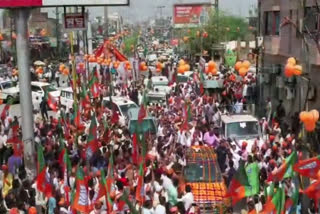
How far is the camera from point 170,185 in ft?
37.3

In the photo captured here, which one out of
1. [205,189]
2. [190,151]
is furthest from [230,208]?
[190,151]

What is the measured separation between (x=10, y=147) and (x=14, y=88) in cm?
1871

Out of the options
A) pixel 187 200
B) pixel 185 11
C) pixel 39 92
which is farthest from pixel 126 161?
pixel 185 11

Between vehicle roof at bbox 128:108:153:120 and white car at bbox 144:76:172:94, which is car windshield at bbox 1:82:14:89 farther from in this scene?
vehicle roof at bbox 128:108:153:120

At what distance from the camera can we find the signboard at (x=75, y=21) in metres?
18.8

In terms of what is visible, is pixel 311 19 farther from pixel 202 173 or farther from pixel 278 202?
pixel 278 202

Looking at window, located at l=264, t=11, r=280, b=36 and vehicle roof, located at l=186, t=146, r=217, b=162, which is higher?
window, located at l=264, t=11, r=280, b=36

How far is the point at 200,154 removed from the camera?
13789 millimetres

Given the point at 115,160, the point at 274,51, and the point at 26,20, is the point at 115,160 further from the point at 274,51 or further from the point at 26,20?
the point at 274,51

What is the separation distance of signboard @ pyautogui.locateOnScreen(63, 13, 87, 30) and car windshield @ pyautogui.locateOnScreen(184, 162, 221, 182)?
23.7ft

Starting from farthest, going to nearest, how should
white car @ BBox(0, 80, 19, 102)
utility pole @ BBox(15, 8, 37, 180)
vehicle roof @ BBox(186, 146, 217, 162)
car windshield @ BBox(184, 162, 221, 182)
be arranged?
1. white car @ BBox(0, 80, 19, 102)
2. utility pole @ BBox(15, 8, 37, 180)
3. vehicle roof @ BBox(186, 146, 217, 162)
4. car windshield @ BBox(184, 162, 221, 182)

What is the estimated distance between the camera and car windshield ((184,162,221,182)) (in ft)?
41.9

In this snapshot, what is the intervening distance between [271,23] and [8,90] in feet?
46.4

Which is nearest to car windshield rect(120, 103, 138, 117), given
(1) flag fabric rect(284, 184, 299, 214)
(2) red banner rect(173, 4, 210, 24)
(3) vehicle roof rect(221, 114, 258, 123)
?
(3) vehicle roof rect(221, 114, 258, 123)
